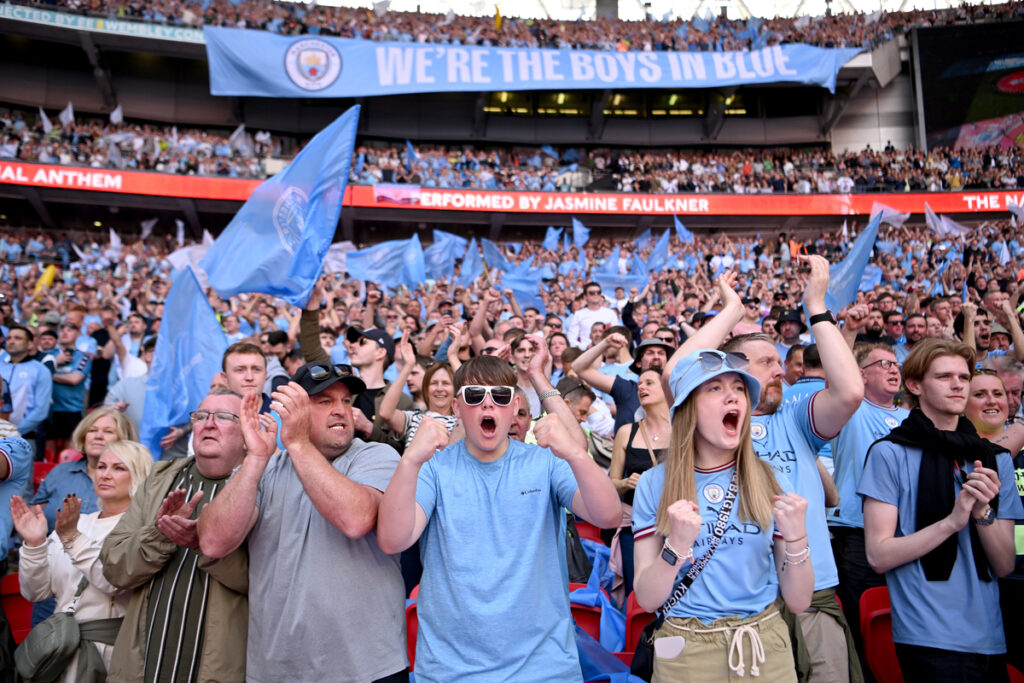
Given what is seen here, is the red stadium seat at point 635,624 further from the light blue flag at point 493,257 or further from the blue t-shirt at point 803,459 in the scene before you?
the light blue flag at point 493,257

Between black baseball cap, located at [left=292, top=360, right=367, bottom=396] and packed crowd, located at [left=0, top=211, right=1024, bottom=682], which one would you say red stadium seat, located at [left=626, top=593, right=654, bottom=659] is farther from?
black baseball cap, located at [left=292, top=360, right=367, bottom=396]

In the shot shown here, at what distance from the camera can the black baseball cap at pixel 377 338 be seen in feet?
15.7

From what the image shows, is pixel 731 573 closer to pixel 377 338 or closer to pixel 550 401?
pixel 550 401

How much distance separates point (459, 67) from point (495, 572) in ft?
83.8

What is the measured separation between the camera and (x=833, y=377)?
236cm

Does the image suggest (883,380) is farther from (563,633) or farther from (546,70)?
(546,70)

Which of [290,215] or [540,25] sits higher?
[540,25]

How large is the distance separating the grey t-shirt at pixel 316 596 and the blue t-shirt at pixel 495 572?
0.68 feet

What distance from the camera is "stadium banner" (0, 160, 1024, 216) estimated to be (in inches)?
891

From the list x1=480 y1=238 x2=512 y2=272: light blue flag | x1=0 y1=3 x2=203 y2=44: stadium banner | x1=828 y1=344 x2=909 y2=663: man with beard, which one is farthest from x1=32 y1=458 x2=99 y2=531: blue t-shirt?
x1=0 y1=3 x2=203 y2=44: stadium banner

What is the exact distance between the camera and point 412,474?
7.41 ft

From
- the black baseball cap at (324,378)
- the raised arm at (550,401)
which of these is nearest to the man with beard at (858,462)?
the raised arm at (550,401)

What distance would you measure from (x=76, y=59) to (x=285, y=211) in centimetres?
2732

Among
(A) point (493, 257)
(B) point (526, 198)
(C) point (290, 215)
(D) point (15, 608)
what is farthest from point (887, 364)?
(B) point (526, 198)
